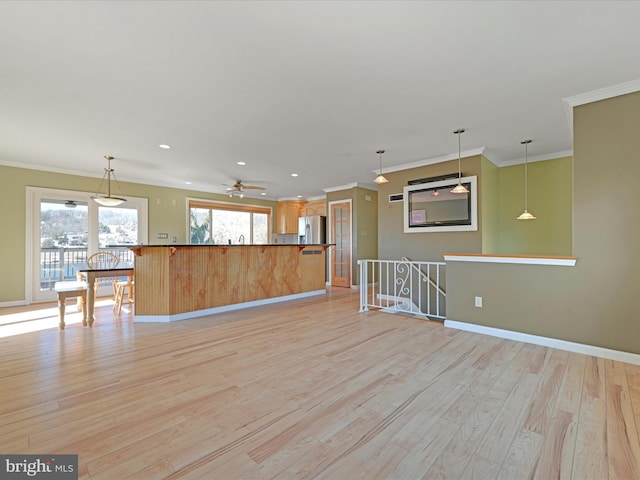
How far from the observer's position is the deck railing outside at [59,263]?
5440 millimetres

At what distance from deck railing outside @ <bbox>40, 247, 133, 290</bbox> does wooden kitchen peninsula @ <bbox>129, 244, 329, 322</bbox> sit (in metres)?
2.11

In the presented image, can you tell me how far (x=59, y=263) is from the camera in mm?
5582

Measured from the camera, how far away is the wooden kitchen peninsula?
160 inches

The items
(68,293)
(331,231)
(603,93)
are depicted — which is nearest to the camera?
(603,93)

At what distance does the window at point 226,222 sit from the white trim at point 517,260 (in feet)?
16.6

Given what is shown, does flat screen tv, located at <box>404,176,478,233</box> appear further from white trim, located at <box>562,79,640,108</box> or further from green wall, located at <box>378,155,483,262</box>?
white trim, located at <box>562,79,640,108</box>

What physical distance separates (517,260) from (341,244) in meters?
4.56

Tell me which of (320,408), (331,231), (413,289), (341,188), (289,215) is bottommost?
(320,408)

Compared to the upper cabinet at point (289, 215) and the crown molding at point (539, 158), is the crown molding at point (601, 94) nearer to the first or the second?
the crown molding at point (539, 158)

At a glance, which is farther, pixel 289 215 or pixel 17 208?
pixel 289 215

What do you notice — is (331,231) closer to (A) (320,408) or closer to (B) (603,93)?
(B) (603,93)

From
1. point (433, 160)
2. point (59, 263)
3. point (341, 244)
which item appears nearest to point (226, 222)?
point (341, 244)

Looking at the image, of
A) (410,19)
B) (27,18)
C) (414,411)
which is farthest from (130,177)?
(414,411)

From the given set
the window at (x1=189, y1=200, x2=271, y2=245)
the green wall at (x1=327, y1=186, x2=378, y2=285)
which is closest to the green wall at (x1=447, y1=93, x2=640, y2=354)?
the green wall at (x1=327, y1=186, x2=378, y2=285)
